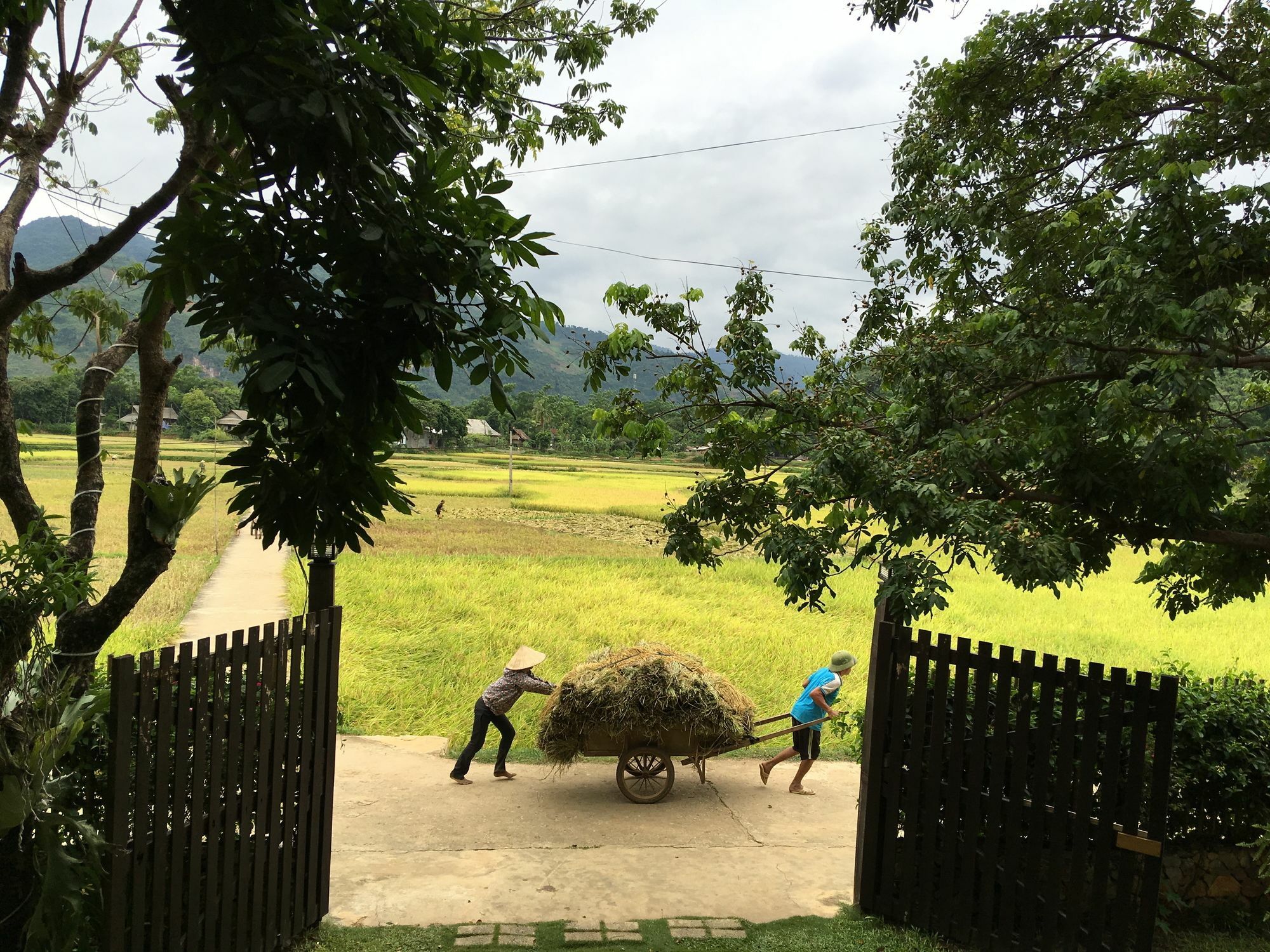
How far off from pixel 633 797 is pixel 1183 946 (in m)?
3.76

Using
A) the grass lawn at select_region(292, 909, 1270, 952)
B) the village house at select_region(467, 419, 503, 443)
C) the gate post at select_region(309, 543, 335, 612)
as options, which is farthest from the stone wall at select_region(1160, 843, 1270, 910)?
the village house at select_region(467, 419, 503, 443)

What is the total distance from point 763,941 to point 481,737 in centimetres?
339

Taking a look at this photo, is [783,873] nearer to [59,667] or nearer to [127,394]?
[59,667]

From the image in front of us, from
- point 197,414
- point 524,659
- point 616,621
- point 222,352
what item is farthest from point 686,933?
point 222,352

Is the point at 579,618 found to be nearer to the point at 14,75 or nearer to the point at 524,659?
the point at 524,659

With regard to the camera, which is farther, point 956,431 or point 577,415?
point 577,415

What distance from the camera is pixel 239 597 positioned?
14.4m

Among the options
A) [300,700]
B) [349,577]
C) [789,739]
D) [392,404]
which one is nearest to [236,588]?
[349,577]

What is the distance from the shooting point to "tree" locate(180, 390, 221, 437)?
4341cm

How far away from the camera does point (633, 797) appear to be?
7008 mm

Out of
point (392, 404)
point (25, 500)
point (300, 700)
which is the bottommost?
point (300, 700)

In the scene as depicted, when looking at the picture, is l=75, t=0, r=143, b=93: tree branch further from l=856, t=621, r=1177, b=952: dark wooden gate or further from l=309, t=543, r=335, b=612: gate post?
l=856, t=621, r=1177, b=952: dark wooden gate

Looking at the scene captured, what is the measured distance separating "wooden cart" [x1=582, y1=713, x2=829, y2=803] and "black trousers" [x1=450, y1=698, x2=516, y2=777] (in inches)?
36.6

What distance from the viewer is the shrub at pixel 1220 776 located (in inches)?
194
